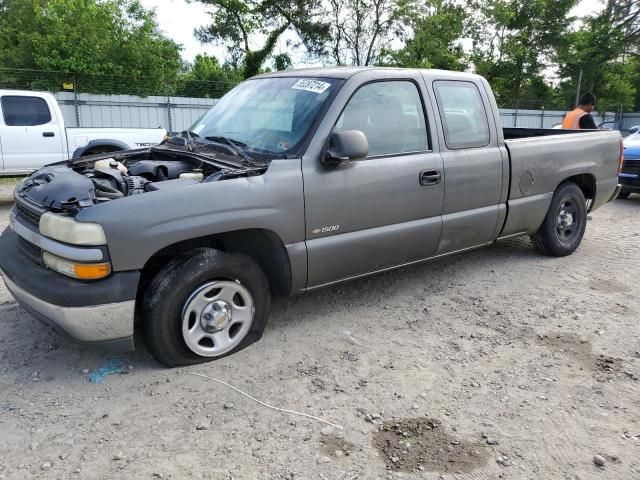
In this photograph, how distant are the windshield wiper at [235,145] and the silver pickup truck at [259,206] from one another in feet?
0.05

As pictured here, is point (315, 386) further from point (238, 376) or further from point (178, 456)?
point (178, 456)

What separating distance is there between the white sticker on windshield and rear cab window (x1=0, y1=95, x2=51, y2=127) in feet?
23.2

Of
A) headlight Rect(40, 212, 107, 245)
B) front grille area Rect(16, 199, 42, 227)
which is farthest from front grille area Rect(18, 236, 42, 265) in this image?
headlight Rect(40, 212, 107, 245)

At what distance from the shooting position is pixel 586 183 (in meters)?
6.00

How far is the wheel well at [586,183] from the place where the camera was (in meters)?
5.90

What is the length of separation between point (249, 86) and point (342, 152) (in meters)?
1.47

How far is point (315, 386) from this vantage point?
10.8 ft

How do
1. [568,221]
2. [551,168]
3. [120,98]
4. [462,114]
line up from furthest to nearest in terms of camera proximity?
[120,98]
[568,221]
[551,168]
[462,114]

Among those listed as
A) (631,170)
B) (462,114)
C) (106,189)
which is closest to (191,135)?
(106,189)

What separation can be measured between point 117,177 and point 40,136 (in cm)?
686

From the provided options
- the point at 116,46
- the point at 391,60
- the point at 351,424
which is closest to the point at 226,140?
the point at 351,424

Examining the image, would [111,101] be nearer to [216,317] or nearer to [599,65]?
[216,317]

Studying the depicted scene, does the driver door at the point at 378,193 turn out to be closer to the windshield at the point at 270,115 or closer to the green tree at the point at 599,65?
the windshield at the point at 270,115

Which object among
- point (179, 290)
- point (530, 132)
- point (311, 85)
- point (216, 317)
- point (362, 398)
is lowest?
point (362, 398)
